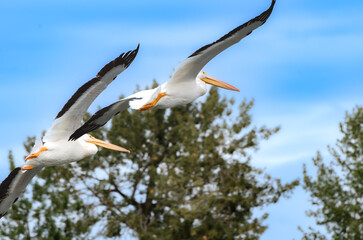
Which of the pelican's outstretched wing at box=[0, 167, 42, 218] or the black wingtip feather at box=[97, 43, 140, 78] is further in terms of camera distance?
the pelican's outstretched wing at box=[0, 167, 42, 218]

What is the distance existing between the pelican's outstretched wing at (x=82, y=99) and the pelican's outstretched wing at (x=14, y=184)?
1.13 metres

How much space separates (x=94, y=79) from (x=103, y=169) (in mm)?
22541

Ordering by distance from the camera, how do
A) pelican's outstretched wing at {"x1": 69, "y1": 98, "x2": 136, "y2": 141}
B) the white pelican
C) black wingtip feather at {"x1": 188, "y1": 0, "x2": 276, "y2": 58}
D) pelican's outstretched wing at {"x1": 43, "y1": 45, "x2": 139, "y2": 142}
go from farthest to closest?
pelican's outstretched wing at {"x1": 69, "y1": 98, "x2": 136, "y2": 141} < pelican's outstretched wing at {"x1": 43, "y1": 45, "x2": 139, "y2": 142} < the white pelican < black wingtip feather at {"x1": 188, "y1": 0, "x2": 276, "y2": 58}

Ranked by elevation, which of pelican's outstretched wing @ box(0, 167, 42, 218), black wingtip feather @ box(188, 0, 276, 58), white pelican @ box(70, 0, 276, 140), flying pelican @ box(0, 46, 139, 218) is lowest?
pelican's outstretched wing @ box(0, 167, 42, 218)

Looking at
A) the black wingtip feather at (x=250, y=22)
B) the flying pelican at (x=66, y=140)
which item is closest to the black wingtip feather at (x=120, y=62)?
the flying pelican at (x=66, y=140)

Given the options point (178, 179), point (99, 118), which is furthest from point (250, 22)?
point (178, 179)

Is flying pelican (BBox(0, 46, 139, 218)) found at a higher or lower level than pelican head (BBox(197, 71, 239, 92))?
lower

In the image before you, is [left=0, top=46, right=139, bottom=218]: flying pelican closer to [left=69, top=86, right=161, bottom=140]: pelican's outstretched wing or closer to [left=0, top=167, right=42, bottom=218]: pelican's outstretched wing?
[left=0, top=167, right=42, bottom=218]: pelican's outstretched wing

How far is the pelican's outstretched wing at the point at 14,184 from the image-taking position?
1450 centimetres

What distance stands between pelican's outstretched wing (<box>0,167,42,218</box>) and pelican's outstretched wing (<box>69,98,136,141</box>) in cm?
171

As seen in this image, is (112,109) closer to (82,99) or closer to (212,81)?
(82,99)

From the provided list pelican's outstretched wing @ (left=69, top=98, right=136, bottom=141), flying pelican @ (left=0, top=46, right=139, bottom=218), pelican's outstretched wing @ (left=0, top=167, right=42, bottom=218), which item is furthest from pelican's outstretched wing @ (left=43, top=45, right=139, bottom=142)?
pelican's outstretched wing @ (left=0, top=167, right=42, bottom=218)

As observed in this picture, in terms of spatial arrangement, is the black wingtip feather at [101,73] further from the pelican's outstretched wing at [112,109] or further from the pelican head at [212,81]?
the pelican head at [212,81]

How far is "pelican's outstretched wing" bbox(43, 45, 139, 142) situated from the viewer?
13041 mm
